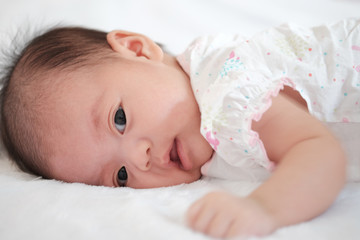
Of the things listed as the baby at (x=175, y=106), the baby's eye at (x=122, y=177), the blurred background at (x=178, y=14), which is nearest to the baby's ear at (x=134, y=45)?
the baby at (x=175, y=106)

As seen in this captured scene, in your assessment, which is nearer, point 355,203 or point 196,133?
point 355,203

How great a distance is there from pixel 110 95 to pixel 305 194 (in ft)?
1.68

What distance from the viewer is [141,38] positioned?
116 centimetres

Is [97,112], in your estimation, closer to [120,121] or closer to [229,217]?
[120,121]

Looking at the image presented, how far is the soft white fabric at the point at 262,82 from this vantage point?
0.85 meters

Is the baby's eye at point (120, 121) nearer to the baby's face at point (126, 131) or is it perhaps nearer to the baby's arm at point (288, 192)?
the baby's face at point (126, 131)

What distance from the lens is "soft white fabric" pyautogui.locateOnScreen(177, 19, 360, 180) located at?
2.79ft

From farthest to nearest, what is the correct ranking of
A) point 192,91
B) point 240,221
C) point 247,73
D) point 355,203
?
point 192,91 < point 247,73 < point 355,203 < point 240,221

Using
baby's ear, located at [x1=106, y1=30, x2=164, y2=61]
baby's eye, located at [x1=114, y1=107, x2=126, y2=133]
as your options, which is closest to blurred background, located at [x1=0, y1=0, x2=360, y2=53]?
baby's ear, located at [x1=106, y1=30, x2=164, y2=61]

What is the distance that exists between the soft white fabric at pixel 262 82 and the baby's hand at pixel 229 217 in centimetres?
23

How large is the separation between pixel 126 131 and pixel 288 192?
427 mm

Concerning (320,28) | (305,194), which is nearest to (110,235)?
(305,194)

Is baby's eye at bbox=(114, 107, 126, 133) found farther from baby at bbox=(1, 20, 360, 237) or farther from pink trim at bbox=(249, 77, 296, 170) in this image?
pink trim at bbox=(249, 77, 296, 170)

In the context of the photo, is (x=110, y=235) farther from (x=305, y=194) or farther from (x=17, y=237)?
(x=305, y=194)
